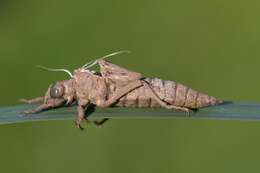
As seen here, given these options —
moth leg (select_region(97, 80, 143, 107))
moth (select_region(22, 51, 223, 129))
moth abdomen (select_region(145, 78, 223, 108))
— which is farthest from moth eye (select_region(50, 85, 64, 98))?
moth abdomen (select_region(145, 78, 223, 108))

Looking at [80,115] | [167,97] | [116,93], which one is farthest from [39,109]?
[167,97]

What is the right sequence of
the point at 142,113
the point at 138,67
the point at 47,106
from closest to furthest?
the point at 142,113, the point at 47,106, the point at 138,67

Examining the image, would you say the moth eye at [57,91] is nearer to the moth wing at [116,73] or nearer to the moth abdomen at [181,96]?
the moth wing at [116,73]

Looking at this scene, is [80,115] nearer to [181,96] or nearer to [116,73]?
[116,73]

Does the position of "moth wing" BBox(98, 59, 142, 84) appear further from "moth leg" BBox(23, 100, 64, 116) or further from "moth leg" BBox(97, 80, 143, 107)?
"moth leg" BBox(23, 100, 64, 116)

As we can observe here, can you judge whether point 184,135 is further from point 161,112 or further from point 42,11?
point 161,112

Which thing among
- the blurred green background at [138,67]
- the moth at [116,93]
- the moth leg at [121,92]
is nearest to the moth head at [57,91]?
the moth at [116,93]
